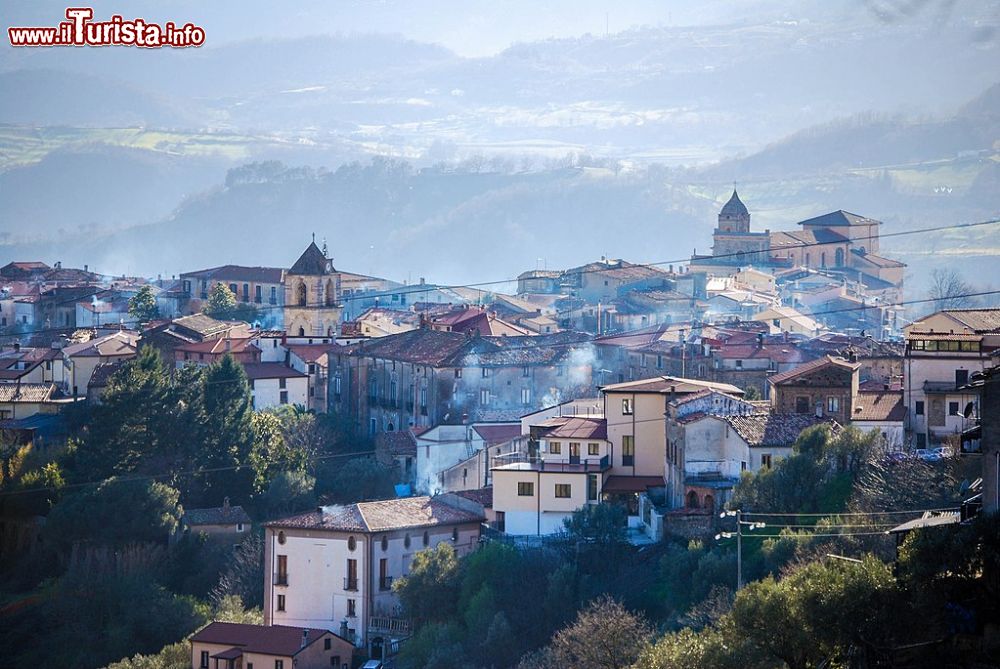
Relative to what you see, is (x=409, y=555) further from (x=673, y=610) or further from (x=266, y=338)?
(x=266, y=338)

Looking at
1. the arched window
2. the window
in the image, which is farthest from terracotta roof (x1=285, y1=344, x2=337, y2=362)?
the window

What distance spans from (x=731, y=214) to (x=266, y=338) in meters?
52.3

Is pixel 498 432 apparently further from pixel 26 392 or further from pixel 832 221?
pixel 832 221

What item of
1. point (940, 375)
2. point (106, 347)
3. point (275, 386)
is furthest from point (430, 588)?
point (106, 347)

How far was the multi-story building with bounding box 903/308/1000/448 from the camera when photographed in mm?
40000

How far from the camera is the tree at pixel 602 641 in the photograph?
33.2m

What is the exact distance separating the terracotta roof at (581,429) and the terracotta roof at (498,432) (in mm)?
4635

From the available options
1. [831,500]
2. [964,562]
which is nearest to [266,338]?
[831,500]

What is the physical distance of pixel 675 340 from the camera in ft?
205

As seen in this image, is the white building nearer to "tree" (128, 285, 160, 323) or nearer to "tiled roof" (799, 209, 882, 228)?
"tree" (128, 285, 160, 323)

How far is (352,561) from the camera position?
41031mm

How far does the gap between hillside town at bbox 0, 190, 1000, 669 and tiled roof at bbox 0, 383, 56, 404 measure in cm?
9

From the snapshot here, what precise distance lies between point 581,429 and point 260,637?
7.98 m

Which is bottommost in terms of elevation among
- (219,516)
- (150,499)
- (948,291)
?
(219,516)
